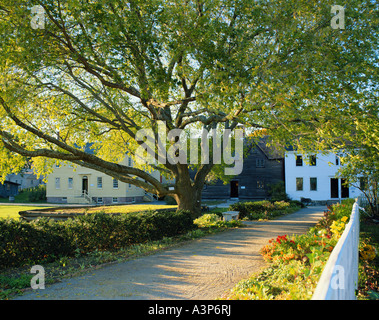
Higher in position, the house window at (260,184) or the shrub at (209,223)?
the house window at (260,184)

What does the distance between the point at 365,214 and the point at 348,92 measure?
10.9 metres

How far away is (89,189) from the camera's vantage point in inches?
1646

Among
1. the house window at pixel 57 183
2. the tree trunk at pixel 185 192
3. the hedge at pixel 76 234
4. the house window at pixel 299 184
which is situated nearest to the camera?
the hedge at pixel 76 234

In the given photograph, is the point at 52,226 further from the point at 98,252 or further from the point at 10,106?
the point at 10,106

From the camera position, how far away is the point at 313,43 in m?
9.60

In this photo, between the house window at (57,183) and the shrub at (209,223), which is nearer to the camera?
the shrub at (209,223)

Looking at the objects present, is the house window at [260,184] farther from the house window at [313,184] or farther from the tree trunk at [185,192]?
the tree trunk at [185,192]

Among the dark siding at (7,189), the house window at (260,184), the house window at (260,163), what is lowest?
the dark siding at (7,189)

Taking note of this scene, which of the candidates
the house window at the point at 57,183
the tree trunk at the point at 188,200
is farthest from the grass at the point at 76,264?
the house window at the point at 57,183

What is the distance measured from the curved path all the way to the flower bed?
39 cm

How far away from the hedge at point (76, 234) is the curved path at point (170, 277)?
156cm

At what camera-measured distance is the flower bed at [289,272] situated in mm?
4961

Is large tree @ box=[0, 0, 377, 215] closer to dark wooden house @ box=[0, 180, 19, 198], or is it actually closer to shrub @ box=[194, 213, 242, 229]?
shrub @ box=[194, 213, 242, 229]

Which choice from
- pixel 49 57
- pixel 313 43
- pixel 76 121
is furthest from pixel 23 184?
pixel 313 43
